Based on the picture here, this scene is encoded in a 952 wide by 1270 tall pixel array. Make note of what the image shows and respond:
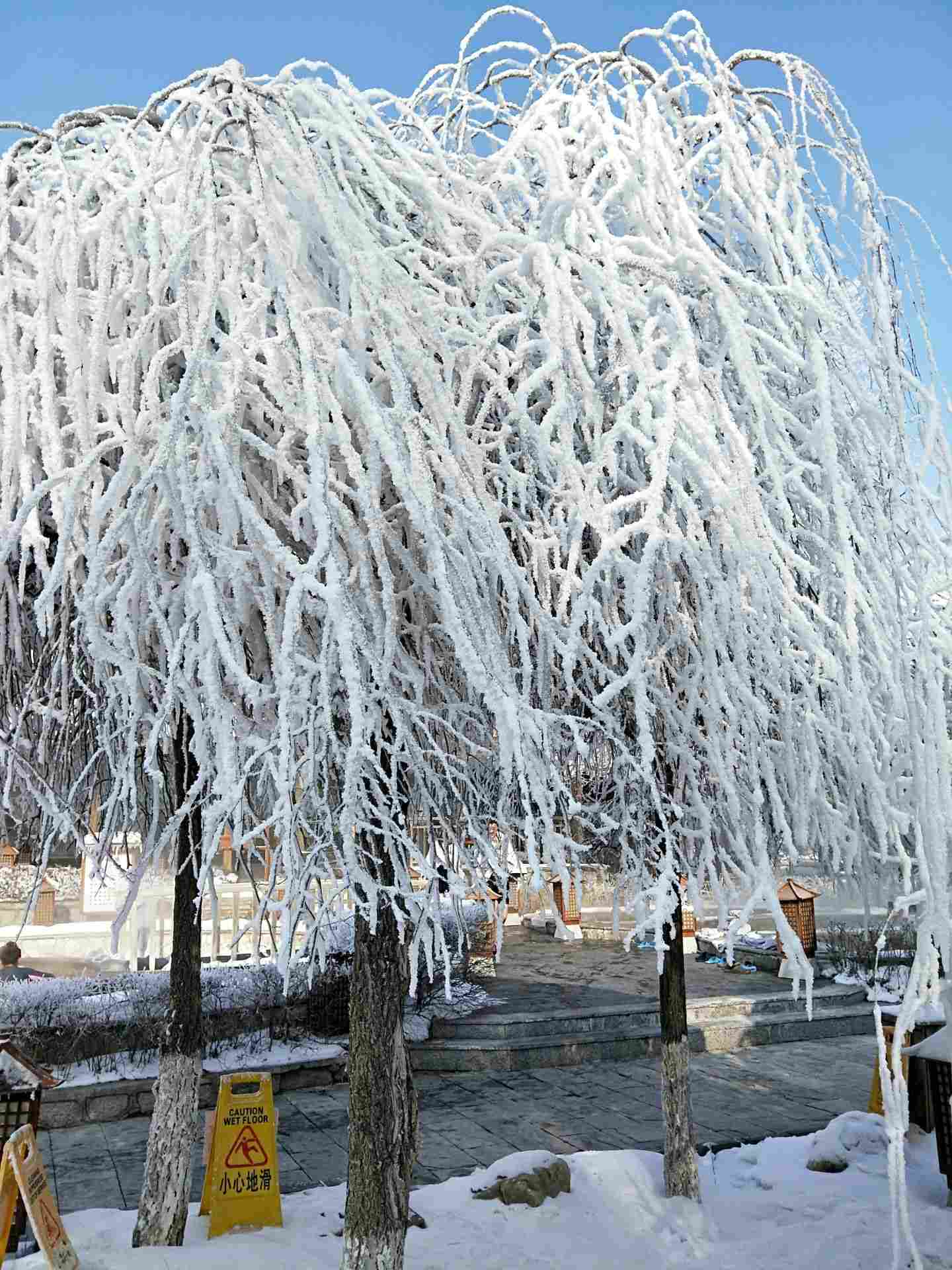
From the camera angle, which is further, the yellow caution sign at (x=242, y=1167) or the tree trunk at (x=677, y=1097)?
the tree trunk at (x=677, y=1097)

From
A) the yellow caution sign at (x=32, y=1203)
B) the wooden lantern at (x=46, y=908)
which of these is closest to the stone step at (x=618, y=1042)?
the yellow caution sign at (x=32, y=1203)

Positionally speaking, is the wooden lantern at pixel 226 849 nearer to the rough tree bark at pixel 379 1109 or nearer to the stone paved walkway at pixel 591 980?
the rough tree bark at pixel 379 1109

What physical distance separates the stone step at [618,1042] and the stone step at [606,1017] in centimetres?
11

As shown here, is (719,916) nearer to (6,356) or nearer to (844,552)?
(844,552)

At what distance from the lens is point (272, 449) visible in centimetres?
292

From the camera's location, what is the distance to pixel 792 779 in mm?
3447

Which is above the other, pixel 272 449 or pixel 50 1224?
pixel 272 449

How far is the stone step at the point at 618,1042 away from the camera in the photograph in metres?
12.3

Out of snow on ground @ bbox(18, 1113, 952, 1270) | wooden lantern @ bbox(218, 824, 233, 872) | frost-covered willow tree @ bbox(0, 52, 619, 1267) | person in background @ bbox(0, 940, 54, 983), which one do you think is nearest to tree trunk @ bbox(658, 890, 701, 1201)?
snow on ground @ bbox(18, 1113, 952, 1270)

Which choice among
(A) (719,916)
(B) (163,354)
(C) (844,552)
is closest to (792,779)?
(A) (719,916)

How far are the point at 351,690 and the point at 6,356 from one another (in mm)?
1795

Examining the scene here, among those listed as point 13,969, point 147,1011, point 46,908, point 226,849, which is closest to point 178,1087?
point 226,849

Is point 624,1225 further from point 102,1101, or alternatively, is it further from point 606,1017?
point 606,1017

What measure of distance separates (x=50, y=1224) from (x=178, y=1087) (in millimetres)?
1148
